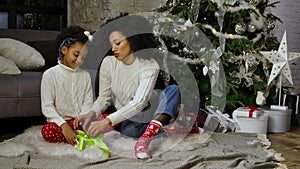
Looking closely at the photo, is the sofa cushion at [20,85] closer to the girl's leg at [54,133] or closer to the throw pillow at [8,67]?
the throw pillow at [8,67]

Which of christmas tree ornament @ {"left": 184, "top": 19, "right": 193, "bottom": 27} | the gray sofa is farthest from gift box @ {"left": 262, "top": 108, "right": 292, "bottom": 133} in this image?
the gray sofa

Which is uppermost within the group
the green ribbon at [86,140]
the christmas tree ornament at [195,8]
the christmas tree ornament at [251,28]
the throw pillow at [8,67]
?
the christmas tree ornament at [195,8]

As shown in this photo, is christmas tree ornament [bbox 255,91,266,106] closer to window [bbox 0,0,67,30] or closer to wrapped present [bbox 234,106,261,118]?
wrapped present [bbox 234,106,261,118]

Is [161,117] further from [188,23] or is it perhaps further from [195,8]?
[195,8]

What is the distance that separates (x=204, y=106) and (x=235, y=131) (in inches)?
10.0

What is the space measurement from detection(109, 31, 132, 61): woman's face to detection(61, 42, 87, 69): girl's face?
167 mm

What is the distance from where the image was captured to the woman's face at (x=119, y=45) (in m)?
1.80

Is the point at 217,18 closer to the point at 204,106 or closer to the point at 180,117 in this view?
the point at 204,106

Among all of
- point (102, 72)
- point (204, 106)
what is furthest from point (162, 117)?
point (204, 106)

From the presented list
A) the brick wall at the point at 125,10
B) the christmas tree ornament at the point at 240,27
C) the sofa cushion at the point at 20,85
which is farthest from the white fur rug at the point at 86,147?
the brick wall at the point at 125,10

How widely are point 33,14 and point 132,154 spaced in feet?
7.52

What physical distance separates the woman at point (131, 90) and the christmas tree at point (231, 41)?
0.59 m

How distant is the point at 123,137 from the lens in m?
2.00

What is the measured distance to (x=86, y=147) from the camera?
1.80 m
